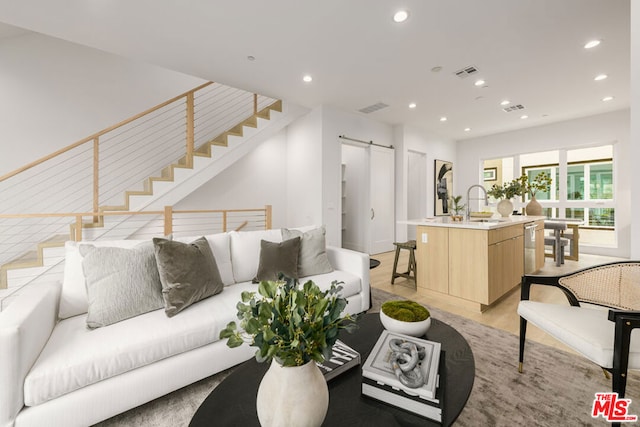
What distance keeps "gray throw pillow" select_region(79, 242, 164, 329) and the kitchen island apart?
9.03 feet

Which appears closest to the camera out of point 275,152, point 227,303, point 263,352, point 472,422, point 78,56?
point 263,352

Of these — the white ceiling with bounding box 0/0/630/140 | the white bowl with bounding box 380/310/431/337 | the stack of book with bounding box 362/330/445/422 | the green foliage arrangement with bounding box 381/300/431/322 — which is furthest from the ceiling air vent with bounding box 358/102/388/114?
the stack of book with bounding box 362/330/445/422

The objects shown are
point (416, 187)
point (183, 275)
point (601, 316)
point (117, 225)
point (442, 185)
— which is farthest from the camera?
point (442, 185)

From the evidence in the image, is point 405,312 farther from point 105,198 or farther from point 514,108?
point 514,108

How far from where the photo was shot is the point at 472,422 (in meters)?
1.35

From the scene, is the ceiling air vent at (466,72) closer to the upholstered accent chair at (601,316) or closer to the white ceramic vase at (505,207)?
the white ceramic vase at (505,207)

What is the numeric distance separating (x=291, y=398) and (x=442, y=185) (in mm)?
7199

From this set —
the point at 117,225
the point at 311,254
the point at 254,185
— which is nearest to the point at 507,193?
the point at 311,254

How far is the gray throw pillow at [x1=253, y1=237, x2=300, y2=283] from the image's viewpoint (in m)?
2.24

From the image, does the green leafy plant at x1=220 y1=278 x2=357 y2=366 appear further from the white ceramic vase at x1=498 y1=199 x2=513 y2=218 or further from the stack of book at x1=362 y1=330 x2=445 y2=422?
the white ceramic vase at x1=498 y1=199 x2=513 y2=218

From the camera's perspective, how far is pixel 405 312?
1.39 m

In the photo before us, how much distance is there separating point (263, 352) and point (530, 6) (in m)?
3.56

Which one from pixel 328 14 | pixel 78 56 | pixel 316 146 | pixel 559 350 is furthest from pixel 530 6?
pixel 78 56

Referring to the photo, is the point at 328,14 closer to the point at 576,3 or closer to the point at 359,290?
the point at 576,3
